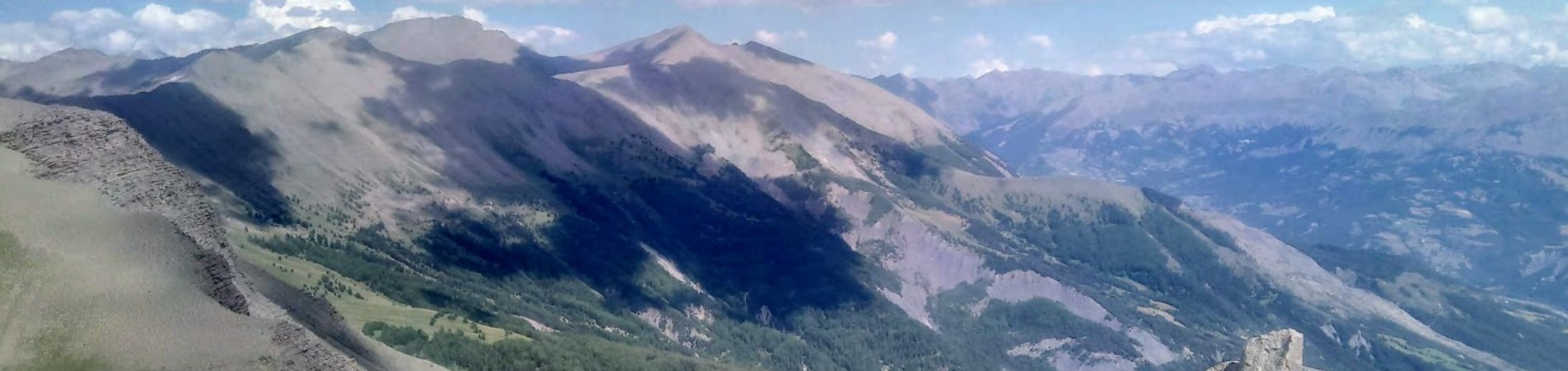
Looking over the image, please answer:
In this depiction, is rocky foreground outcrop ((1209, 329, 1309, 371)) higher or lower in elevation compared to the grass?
higher

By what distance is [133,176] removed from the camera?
6869 cm

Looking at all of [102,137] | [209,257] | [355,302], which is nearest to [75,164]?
[102,137]

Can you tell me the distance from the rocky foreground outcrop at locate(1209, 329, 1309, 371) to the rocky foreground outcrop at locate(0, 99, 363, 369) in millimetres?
60450

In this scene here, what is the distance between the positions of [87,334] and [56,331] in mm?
1699

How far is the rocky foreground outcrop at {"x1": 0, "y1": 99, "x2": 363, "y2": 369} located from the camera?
64500mm

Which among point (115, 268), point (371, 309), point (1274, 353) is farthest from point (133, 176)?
point (371, 309)

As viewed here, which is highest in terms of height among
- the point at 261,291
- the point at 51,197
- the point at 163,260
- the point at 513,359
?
the point at 51,197

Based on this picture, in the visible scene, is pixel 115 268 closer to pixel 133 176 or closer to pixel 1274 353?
pixel 133 176

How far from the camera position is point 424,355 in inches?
5925

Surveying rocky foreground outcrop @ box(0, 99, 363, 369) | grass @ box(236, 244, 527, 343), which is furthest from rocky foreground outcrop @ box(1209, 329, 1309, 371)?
grass @ box(236, 244, 527, 343)

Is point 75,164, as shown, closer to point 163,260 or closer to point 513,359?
point 163,260

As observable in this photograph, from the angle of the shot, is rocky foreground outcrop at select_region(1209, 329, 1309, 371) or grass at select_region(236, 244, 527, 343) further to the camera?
grass at select_region(236, 244, 527, 343)

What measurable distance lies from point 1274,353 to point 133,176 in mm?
79419

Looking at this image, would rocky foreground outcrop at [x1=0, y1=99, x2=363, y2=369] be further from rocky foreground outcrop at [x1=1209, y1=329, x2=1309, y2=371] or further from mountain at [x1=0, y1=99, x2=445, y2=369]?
rocky foreground outcrop at [x1=1209, y1=329, x2=1309, y2=371]
